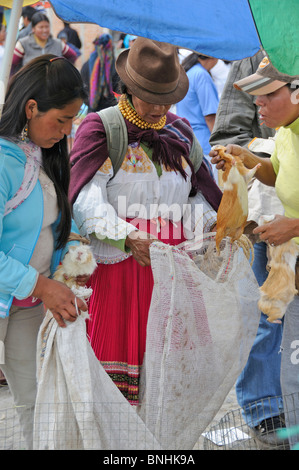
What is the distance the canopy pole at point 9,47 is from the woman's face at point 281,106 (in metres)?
1.19

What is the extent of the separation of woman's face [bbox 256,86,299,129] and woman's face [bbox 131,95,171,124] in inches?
20.0

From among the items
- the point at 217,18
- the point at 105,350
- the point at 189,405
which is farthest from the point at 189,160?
the point at 189,405

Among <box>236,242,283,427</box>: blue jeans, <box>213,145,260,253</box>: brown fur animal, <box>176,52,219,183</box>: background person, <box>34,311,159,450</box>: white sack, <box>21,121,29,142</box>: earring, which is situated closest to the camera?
<box>34,311,159,450</box>: white sack

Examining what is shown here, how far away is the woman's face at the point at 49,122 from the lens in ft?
7.76

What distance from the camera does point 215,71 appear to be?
225 inches

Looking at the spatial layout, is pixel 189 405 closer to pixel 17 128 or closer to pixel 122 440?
pixel 122 440

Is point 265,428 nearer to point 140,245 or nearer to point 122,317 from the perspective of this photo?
point 122,317

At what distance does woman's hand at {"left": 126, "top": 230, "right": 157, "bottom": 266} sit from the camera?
2.73 m

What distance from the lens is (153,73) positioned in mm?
2936

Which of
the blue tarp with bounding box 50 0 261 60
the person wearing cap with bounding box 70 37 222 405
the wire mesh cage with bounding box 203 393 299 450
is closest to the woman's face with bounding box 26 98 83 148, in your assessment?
the blue tarp with bounding box 50 0 261 60

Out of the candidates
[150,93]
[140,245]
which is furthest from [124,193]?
[150,93]

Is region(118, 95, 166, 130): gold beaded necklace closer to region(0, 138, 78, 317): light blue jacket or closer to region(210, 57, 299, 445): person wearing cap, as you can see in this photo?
region(210, 57, 299, 445): person wearing cap

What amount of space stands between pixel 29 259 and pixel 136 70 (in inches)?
46.2

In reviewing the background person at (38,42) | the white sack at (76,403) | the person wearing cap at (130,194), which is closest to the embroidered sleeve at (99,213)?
the person wearing cap at (130,194)
